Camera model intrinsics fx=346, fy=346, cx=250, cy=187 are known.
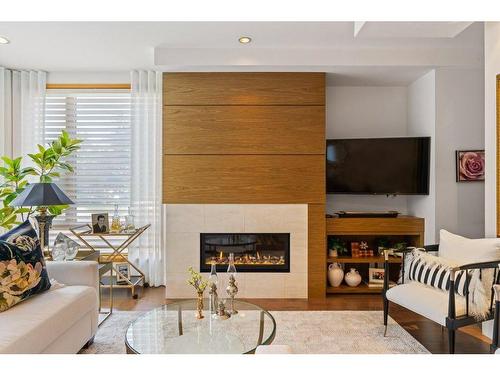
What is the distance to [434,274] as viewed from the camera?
241 centimetres

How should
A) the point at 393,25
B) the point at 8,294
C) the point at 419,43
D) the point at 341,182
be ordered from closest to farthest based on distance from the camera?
the point at 8,294 → the point at 393,25 → the point at 419,43 → the point at 341,182

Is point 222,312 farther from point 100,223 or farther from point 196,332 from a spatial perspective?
point 100,223

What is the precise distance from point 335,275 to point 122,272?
235 centimetres

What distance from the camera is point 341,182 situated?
3807mm

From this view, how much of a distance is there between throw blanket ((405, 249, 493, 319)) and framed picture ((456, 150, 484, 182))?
1.37 meters

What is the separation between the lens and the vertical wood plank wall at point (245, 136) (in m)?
3.56

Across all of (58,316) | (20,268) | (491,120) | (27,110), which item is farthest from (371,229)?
(27,110)

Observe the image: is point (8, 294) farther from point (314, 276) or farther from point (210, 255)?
point (314, 276)

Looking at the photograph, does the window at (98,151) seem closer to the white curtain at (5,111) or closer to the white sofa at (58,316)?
the white curtain at (5,111)

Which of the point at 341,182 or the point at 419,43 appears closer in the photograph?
the point at 419,43

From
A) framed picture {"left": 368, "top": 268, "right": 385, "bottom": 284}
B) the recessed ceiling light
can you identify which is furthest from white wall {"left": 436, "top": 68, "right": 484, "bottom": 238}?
the recessed ceiling light

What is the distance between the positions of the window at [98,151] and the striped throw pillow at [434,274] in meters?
3.12
